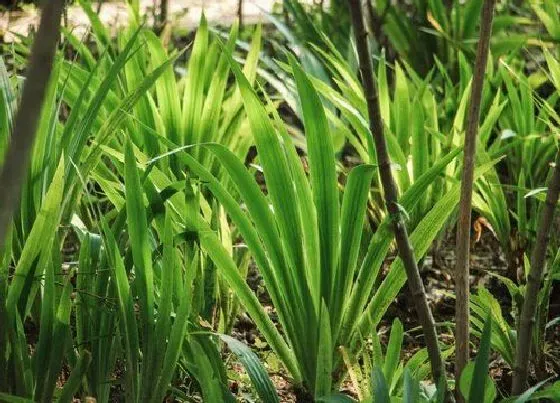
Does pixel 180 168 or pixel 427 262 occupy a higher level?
pixel 180 168

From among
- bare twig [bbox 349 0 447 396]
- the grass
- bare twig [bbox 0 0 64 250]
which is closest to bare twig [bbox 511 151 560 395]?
the grass

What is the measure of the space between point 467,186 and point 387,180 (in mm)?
126

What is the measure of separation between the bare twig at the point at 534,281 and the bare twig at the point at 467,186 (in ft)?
0.31

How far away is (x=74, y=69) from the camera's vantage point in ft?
7.32

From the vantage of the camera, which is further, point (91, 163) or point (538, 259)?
point (91, 163)

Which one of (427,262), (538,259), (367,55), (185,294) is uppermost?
(367,55)

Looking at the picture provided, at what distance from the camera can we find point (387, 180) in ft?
3.98

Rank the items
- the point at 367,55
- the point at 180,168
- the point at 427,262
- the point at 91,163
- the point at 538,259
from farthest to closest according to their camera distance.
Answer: the point at 427,262 < the point at 180,168 < the point at 91,163 < the point at 538,259 < the point at 367,55

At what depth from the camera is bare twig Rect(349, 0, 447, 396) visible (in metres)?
1.12

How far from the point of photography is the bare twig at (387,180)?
112cm

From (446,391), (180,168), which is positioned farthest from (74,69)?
(446,391)

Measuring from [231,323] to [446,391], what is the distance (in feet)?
2.03

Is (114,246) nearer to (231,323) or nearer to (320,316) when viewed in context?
(320,316)

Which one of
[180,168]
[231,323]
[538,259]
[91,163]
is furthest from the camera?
[180,168]
